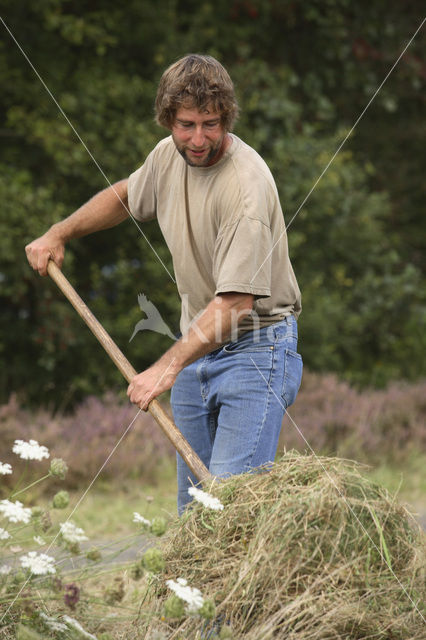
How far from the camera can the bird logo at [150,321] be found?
278 inches

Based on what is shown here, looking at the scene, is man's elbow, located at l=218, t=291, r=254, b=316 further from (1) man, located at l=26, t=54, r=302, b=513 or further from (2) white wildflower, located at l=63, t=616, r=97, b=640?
(2) white wildflower, located at l=63, t=616, r=97, b=640

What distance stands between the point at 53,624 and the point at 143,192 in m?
1.63

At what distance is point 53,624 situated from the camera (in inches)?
95.0

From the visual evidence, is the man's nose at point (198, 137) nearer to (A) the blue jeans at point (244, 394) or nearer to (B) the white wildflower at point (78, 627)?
(A) the blue jeans at point (244, 394)

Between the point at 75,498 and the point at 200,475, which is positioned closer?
the point at 200,475

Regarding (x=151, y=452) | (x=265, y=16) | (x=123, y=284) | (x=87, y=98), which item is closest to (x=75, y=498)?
(x=151, y=452)

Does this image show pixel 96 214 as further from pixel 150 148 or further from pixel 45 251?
pixel 150 148

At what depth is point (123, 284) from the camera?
280 inches

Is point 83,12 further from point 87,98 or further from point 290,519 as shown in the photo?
point 290,519

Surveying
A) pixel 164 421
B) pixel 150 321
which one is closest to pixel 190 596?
pixel 164 421

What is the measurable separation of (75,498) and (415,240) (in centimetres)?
559

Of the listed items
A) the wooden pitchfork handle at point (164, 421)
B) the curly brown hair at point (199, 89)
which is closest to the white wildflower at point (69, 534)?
the wooden pitchfork handle at point (164, 421)

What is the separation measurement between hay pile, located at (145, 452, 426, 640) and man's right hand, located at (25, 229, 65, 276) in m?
1.40

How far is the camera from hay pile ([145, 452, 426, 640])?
7.52ft
